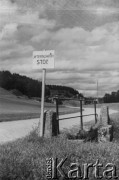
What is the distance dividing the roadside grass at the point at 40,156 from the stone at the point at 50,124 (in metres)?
0.43

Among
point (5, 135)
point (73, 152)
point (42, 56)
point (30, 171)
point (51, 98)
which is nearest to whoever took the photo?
point (30, 171)

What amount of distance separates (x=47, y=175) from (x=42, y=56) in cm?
324

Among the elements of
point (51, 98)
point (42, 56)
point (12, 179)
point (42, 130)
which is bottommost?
point (12, 179)

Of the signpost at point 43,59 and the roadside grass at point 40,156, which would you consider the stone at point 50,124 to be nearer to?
the roadside grass at point 40,156

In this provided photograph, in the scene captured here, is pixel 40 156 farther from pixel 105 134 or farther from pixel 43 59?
pixel 105 134

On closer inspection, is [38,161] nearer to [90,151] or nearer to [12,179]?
[12,179]

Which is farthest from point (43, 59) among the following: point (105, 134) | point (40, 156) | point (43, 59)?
point (40, 156)

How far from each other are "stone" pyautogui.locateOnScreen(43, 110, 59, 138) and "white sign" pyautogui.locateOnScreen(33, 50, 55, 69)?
3.50 feet

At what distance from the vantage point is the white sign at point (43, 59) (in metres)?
6.77

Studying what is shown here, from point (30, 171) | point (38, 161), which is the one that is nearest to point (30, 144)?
point (38, 161)

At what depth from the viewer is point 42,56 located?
6848mm

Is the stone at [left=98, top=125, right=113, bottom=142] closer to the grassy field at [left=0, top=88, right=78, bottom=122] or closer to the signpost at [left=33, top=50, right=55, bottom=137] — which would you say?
the signpost at [left=33, top=50, right=55, bottom=137]

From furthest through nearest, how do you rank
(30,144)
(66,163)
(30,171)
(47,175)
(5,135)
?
(5,135)
(30,144)
(66,163)
(30,171)
(47,175)

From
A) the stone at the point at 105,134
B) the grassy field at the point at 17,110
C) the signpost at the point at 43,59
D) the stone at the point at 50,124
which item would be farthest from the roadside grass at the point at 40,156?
the grassy field at the point at 17,110
